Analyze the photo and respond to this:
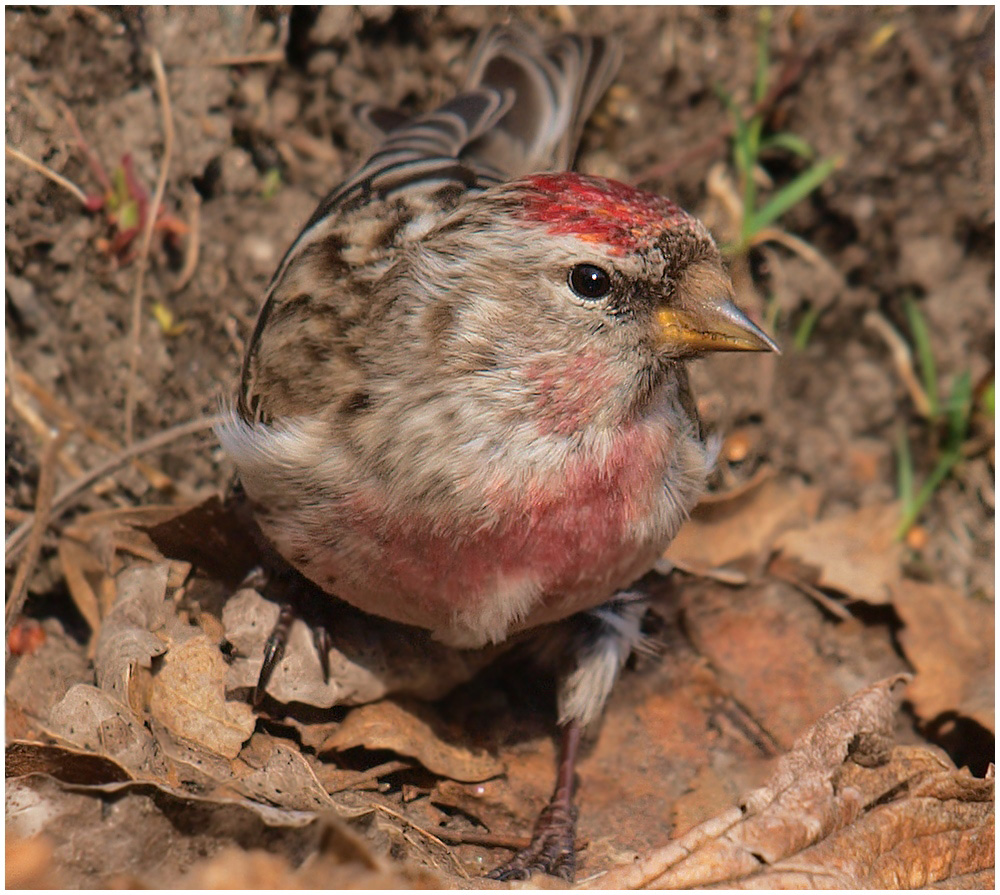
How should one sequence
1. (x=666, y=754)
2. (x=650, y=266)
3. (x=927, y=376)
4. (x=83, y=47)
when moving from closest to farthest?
1. (x=650, y=266)
2. (x=666, y=754)
3. (x=83, y=47)
4. (x=927, y=376)

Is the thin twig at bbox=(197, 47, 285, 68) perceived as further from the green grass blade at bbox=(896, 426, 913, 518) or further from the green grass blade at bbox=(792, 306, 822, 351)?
the green grass blade at bbox=(896, 426, 913, 518)

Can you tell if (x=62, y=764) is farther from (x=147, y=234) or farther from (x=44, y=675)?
(x=147, y=234)

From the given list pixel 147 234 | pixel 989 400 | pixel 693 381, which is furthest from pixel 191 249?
pixel 989 400

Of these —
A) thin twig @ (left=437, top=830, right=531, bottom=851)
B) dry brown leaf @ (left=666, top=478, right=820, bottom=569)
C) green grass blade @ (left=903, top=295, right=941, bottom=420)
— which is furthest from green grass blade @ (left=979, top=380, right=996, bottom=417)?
thin twig @ (left=437, top=830, right=531, bottom=851)

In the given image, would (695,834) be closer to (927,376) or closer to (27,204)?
(927,376)

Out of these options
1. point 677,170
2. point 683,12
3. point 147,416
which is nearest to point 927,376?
point 677,170

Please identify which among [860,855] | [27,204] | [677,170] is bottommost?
[860,855]
